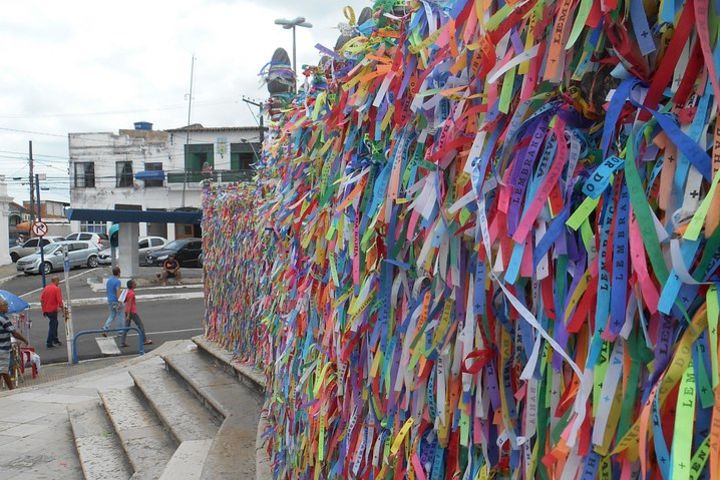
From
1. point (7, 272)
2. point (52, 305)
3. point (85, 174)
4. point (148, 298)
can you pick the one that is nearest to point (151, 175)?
point (85, 174)

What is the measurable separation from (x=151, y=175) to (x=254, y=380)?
38.6m

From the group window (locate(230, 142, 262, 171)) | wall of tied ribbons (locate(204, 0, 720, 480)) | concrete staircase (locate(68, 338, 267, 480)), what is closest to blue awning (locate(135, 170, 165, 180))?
window (locate(230, 142, 262, 171))

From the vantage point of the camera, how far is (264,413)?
510cm

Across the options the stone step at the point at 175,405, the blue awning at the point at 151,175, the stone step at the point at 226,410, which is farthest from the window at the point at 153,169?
the stone step at the point at 226,410

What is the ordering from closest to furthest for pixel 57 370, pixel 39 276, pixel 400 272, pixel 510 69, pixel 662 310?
pixel 662 310, pixel 510 69, pixel 400 272, pixel 57 370, pixel 39 276

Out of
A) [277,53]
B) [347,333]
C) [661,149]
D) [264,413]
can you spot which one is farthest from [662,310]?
[277,53]

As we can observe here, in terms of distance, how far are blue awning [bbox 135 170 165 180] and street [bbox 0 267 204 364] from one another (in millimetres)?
14269

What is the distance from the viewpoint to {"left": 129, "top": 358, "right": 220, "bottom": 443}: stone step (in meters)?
6.04

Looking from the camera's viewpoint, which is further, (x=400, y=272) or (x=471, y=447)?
(x=400, y=272)

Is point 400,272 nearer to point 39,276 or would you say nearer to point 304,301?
point 304,301

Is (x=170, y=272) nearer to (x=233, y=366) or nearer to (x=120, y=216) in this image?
(x=120, y=216)

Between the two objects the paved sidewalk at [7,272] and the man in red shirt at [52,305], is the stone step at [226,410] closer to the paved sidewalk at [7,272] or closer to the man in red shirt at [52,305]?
the man in red shirt at [52,305]

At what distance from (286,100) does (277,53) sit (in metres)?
1.52

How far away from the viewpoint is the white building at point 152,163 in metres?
42.6
